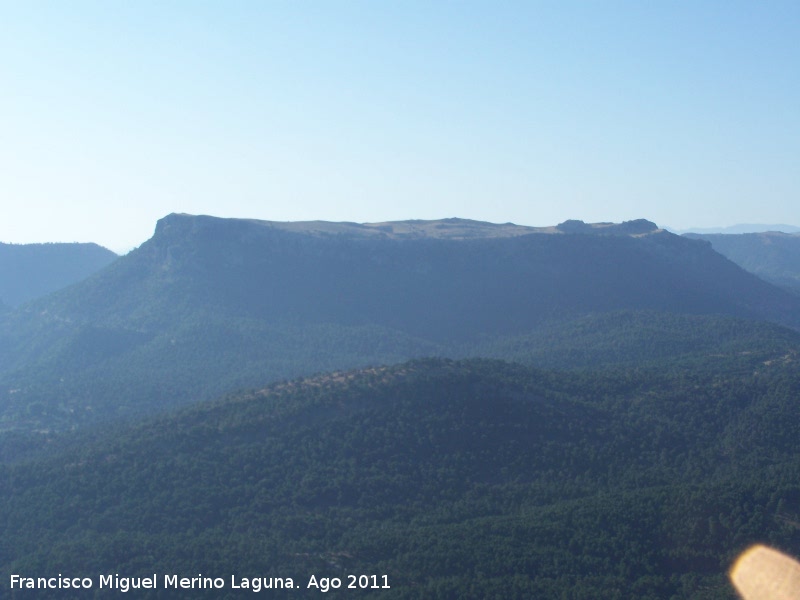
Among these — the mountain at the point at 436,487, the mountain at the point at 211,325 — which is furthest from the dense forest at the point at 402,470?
the mountain at the point at 211,325

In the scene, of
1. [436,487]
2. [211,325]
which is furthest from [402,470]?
[211,325]

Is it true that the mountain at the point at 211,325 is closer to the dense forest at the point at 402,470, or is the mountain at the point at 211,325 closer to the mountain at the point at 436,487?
the dense forest at the point at 402,470

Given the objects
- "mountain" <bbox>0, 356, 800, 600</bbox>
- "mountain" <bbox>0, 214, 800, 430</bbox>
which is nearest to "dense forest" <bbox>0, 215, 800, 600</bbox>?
"mountain" <bbox>0, 356, 800, 600</bbox>

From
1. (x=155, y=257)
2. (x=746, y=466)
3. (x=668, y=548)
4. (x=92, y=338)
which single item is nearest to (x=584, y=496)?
(x=668, y=548)

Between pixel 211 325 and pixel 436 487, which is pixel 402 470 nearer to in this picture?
pixel 436 487

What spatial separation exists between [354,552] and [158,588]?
13455 mm

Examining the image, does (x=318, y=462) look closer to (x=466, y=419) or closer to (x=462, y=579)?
(x=466, y=419)

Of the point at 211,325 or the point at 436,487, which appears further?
the point at 211,325

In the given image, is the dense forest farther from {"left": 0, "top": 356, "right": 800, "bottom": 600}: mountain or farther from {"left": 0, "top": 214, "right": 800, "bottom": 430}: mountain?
{"left": 0, "top": 214, "right": 800, "bottom": 430}: mountain

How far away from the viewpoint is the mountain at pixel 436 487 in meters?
60.2

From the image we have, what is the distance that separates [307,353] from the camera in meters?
155

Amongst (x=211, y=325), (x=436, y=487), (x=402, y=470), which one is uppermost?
(x=211, y=325)

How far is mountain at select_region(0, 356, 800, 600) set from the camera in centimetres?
6016

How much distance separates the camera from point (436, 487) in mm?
77312
